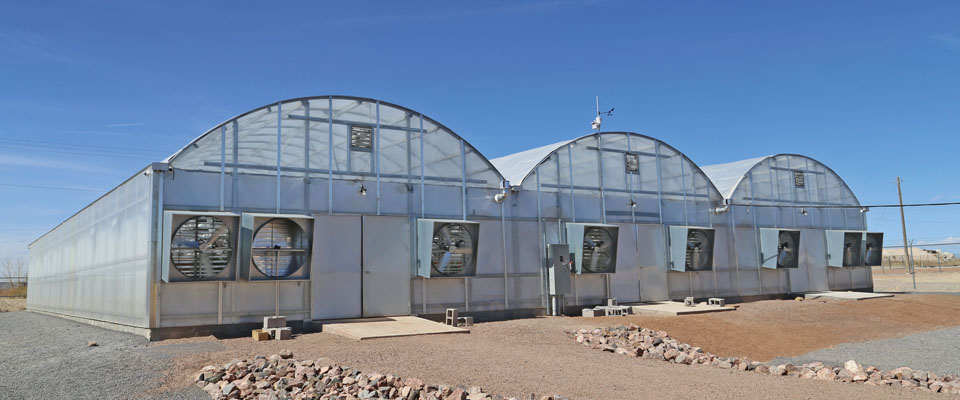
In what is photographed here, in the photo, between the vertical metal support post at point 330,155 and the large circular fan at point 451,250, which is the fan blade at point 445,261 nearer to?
the large circular fan at point 451,250

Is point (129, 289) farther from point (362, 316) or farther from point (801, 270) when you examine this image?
point (801, 270)

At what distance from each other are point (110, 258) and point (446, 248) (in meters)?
8.64

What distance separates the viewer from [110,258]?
56.6 ft

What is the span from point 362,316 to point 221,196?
14.5ft

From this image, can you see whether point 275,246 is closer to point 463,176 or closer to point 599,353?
point 463,176

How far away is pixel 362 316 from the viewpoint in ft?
54.6

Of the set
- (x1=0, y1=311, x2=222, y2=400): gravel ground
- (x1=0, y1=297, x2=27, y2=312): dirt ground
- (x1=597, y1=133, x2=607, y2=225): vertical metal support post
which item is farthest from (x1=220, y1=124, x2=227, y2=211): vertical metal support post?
(x1=0, y1=297, x2=27, y2=312): dirt ground

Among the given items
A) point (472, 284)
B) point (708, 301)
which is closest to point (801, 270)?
point (708, 301)

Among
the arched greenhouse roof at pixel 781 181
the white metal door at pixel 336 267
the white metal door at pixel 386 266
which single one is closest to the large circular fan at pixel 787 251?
the arched greenhouse roof at pixel 781 181

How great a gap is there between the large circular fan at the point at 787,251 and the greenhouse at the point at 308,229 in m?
11.4

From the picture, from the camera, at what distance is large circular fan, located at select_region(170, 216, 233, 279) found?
14109 mm

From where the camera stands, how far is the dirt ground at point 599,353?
29.9 feet

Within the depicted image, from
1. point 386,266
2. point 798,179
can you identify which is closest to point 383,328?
point 386,266

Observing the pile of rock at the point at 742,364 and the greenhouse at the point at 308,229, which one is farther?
the greenhouse at the point at 308,229
